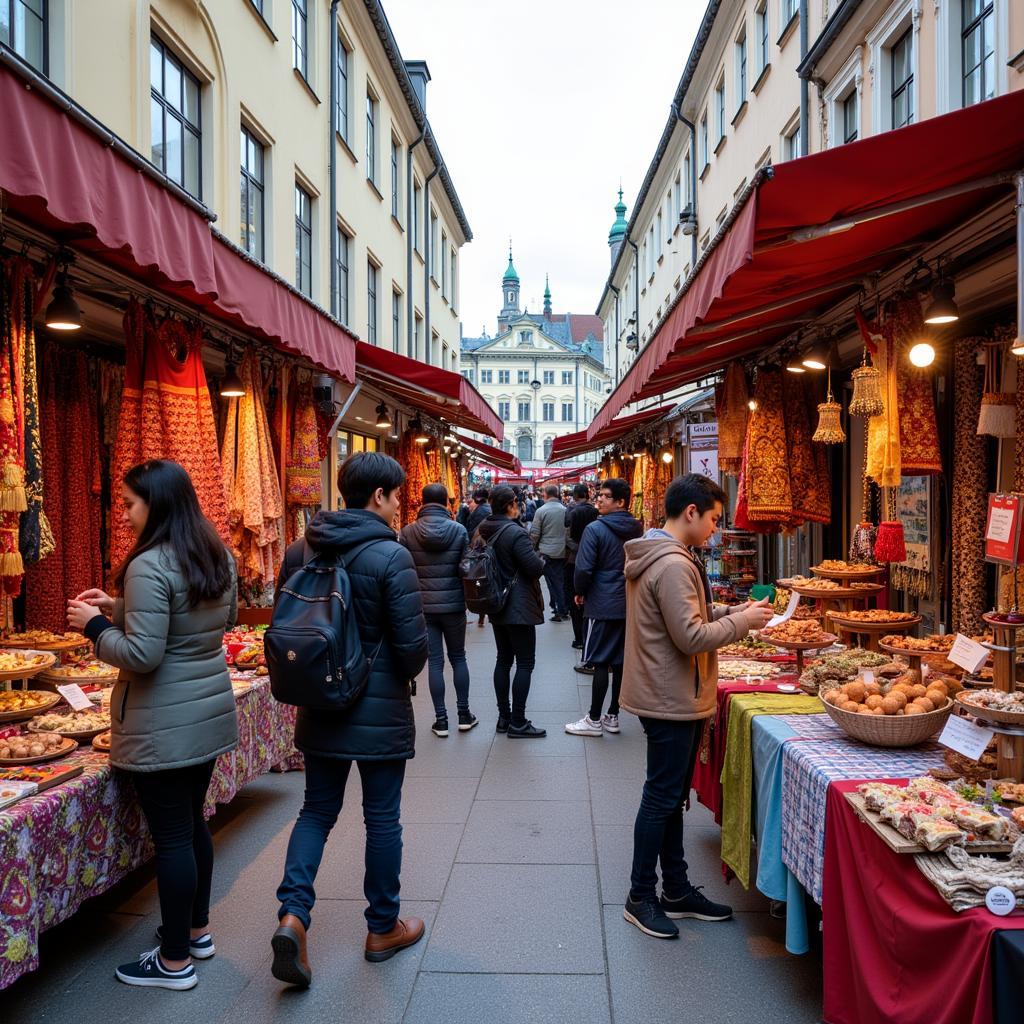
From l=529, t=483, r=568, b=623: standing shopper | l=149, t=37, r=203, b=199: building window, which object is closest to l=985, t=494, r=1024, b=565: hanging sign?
l=149, t=37, r=203, b=199: building window

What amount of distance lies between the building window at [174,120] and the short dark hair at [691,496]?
6332 millimetres

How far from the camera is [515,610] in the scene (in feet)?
22.1

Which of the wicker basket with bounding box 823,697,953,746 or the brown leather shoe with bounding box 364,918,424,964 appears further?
the brown leather shoe with bounding box 364,918,424,964

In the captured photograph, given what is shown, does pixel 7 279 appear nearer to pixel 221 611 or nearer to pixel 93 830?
pixel 221 611

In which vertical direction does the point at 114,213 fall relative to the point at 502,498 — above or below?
above

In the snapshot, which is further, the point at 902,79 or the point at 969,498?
the point at 902,79

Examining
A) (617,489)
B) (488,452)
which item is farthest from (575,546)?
(488,452)

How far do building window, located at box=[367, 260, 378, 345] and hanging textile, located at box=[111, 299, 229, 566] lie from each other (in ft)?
37.8

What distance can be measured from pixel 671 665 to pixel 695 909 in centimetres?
120

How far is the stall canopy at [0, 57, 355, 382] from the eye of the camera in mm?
2672

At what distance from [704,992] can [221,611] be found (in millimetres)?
2416

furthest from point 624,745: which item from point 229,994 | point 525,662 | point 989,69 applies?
point 989,69

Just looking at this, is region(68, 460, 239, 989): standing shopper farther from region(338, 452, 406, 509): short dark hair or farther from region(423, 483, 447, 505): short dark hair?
region(423, 483, 447, 505): short dark hair

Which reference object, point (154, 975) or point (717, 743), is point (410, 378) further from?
point (154, 975)
